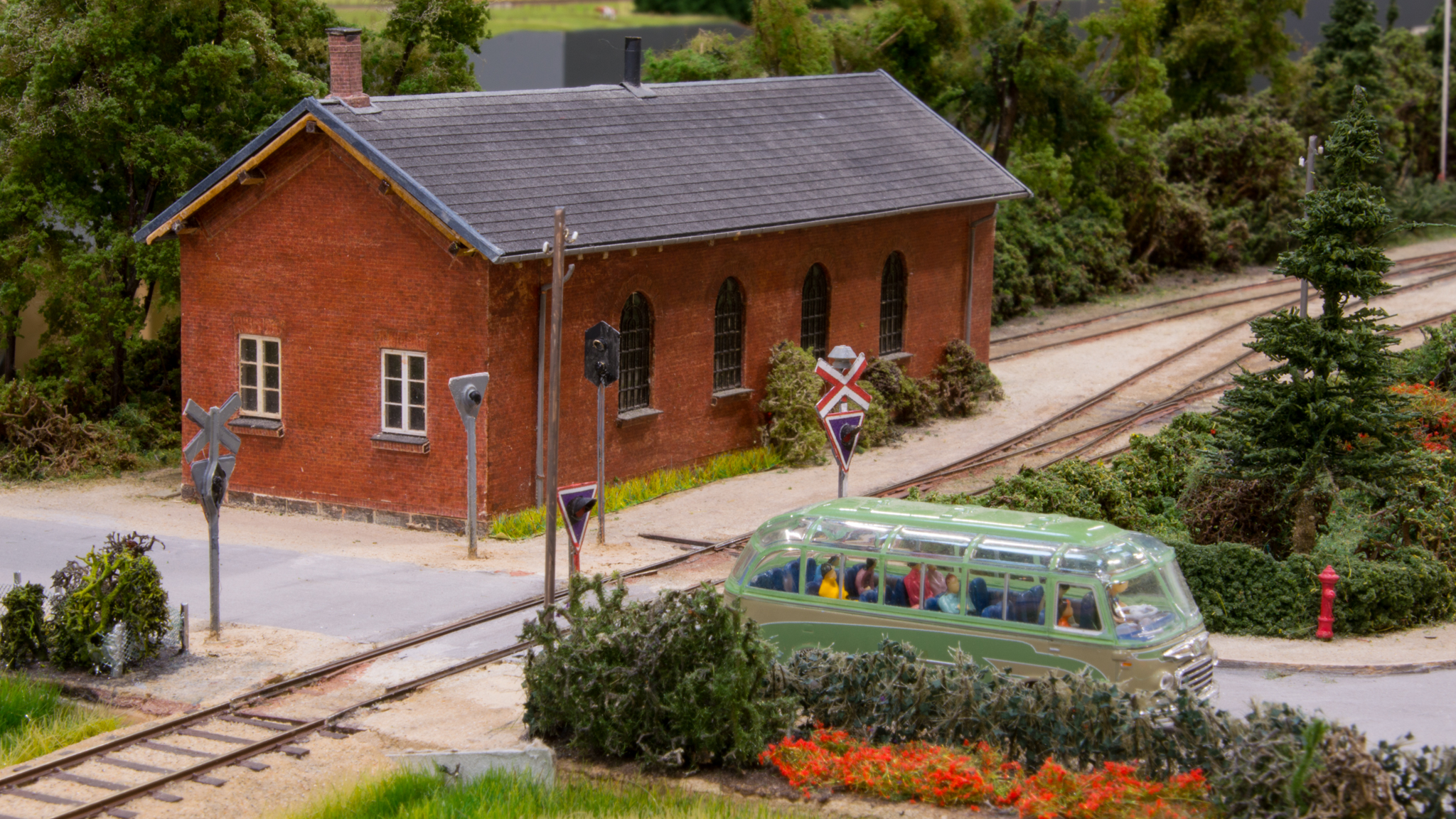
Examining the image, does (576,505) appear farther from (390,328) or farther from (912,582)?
(390,328)

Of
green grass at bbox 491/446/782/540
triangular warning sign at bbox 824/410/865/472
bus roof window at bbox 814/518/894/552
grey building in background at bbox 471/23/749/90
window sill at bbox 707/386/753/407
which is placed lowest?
green grass at bbox 491/446/782/540

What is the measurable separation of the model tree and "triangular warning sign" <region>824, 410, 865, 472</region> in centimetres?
514

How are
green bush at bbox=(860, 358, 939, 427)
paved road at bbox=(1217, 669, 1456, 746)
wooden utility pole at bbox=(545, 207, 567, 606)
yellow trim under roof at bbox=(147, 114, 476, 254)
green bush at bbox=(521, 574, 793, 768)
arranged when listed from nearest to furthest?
1. green bush at bbox=(521, 574, 793, 768)
2. paved road at bbox=(1217, 669, 1456, 746)
3. wooden utility pole at bbox=(545, 207, 567, 606)
4. yellow trim under roof at bbox=(147, 114, 476, 254)
5. green bush at bbox=(860, 358, 939, 427)

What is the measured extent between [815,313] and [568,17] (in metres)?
46.0

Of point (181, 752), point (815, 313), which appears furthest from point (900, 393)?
point (181, 752)

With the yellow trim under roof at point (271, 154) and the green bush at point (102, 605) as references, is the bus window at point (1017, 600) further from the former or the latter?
the yellow trim under roof at point (271, 154)

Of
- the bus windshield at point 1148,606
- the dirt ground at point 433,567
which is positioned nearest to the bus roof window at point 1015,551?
the bus windshield at point 1148,606

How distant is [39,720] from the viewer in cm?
1475

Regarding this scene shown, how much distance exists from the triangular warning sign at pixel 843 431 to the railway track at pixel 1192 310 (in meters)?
18.4

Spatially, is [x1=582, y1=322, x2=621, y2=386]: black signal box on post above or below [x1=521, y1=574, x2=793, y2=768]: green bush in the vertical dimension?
above

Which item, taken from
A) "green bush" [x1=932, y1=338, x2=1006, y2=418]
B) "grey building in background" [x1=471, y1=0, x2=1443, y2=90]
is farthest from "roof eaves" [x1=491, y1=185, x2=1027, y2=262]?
"grey building in background" [x1=471, y1=0, x2=1443, y2=90]

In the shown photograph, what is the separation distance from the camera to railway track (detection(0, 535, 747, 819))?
510 inches

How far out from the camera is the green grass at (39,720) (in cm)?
1423

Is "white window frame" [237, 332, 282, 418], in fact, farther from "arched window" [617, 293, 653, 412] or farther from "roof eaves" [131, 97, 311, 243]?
"arched window" [617, 293, 653, 412]
